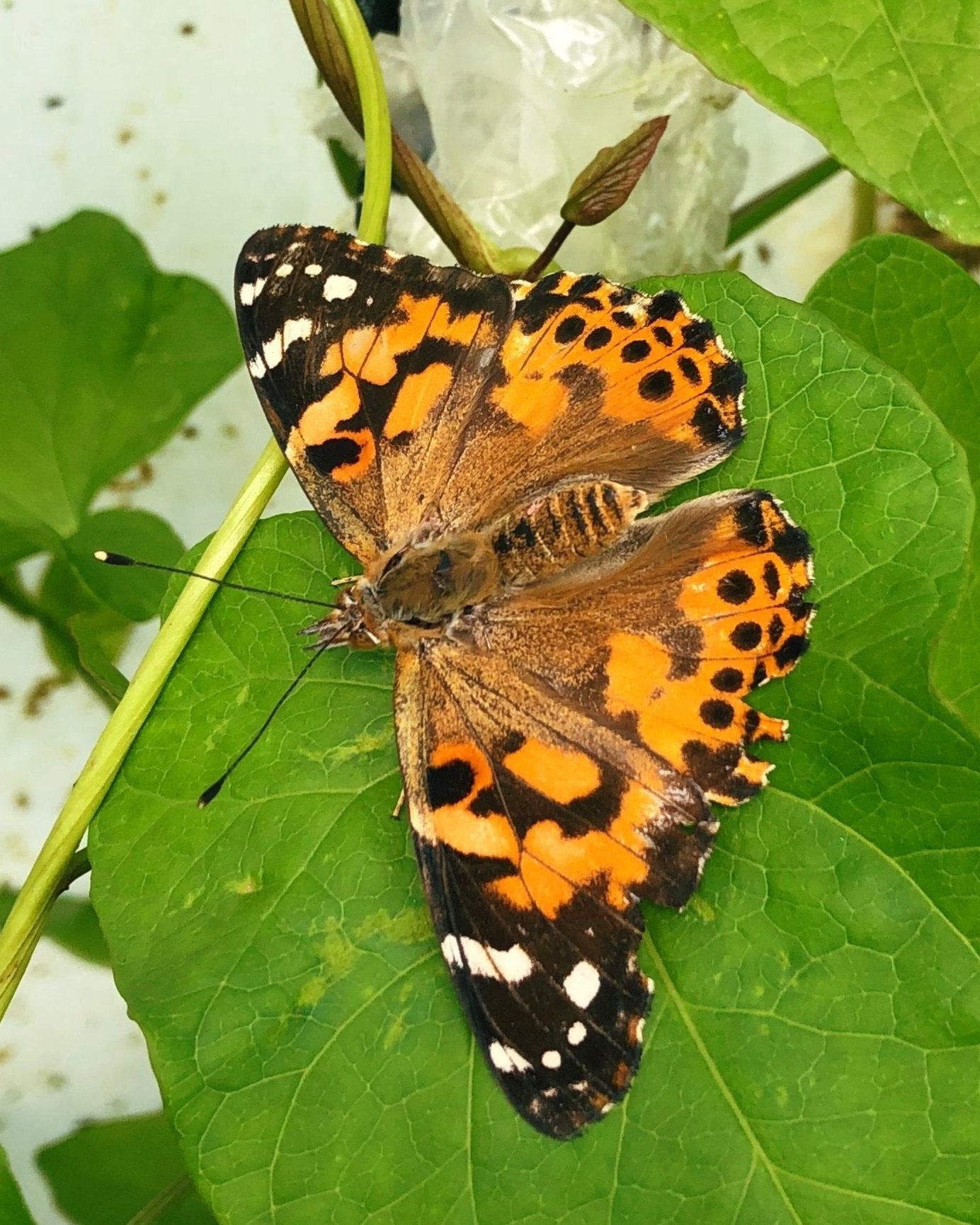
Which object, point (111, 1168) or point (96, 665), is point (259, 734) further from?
point (111, 1168)

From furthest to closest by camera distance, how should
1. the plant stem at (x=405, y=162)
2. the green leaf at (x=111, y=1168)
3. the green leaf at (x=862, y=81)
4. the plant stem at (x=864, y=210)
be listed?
the plant stem at (x=864, y=210), the green leaf at (x=111, y=1168), the plant stem at (x=405, y=162), the green leaf at (x=862, y=81)

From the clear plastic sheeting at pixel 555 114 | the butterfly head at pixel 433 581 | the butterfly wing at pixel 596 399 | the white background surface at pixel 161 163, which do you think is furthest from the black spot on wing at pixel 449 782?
the white background surface at pixel 161 163

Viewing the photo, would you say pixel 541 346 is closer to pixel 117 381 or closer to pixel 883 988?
pixel 883 988

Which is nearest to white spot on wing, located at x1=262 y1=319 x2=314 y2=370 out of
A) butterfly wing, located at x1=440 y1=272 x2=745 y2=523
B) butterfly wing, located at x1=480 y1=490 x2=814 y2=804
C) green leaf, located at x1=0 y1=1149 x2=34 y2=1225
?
butterfly wing, located at x1=440 y1=272 x2=745 y2=523

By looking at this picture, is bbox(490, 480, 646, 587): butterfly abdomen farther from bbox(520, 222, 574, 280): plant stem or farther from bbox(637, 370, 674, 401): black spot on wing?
bbox(520, 222, 574, 280): plant stem

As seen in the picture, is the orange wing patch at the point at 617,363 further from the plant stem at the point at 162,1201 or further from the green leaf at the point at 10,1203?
the plant stem at the point at 162,1201

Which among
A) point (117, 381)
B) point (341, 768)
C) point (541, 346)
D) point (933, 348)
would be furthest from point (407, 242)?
point (341, 768)
